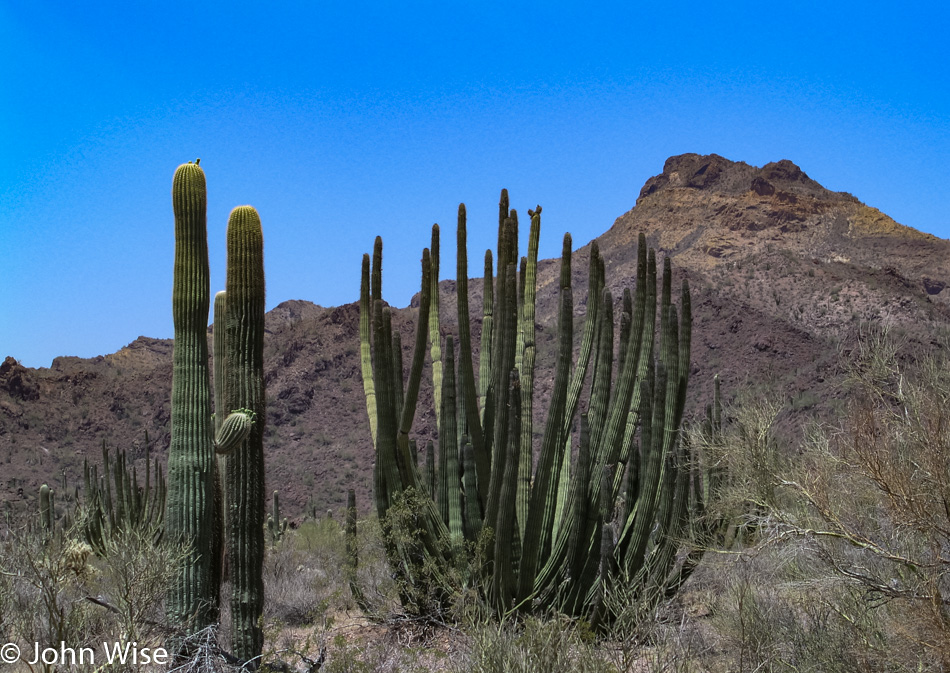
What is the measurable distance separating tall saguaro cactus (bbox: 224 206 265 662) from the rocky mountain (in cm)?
2389

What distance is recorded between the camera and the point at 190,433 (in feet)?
24.9

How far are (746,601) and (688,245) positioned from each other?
58079 mm

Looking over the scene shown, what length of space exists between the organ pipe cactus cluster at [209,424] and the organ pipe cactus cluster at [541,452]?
2.10 metres

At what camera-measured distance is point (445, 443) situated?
1041 cm

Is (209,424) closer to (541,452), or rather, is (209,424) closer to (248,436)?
(248,436)

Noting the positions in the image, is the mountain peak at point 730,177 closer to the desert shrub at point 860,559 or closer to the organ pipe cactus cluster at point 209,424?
the desert shrub at point 860,559

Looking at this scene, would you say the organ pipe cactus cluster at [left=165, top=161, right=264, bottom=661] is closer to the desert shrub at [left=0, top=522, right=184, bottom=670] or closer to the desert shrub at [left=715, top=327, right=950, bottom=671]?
the desert shrub at [left=0, top=522, right=184, bottom=670]

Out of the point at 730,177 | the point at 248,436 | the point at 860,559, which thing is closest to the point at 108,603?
the point at 248,436

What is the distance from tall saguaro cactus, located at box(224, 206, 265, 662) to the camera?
7.82 meters

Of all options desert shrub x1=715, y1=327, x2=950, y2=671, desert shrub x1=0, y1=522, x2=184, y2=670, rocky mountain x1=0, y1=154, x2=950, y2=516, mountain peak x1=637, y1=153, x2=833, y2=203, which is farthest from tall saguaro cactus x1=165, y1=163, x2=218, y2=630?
mountain peak x1=637, y1=153, x2=833, y2=203

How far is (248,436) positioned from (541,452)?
3.37 meters

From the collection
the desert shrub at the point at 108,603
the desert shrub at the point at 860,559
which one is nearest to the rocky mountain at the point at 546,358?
the desert shrub at the point at 860,559

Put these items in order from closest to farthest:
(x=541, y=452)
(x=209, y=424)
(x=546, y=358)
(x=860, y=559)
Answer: (x=209, y=424) → (x=860, y=559) → (x=541, y=452) → (x=546, y=358)

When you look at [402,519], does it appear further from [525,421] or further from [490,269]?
[490,269]
